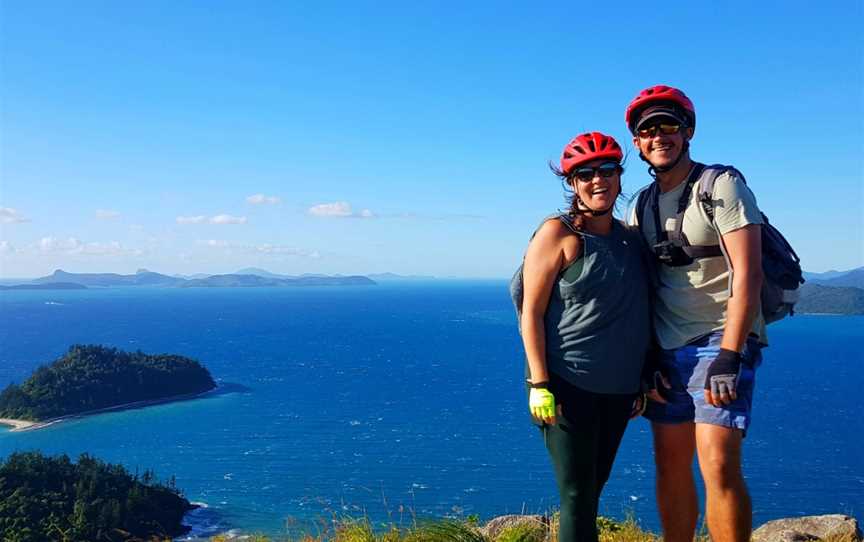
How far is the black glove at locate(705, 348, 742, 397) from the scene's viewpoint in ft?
9.52

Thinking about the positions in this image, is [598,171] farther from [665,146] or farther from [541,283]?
[541,283]

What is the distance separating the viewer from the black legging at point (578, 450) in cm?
310

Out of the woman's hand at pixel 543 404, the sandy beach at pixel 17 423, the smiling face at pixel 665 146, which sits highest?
the smiling face at pixel 665 146

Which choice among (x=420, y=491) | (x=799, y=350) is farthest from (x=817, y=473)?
(x=799, y=350)

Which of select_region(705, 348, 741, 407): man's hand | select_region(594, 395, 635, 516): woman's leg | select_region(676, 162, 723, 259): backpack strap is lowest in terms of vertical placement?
select_region(594, 395, 635, 516): woman's leg

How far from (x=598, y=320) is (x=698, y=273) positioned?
0.55 m

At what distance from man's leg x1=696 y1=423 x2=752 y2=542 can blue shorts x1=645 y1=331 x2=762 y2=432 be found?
6 cm

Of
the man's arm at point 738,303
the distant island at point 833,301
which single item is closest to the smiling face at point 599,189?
the man's arm at point 738,303

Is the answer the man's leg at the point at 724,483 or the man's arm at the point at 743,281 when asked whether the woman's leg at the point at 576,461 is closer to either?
the man's leg at the point at 724,483

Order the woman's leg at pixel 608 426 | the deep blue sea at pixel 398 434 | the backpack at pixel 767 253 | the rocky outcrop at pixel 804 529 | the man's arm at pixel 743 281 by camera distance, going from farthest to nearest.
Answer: the deep blue sea at pixel 398 434 → the rocky outcrop at pixel 804 529 → the woman's leg at pixel 608 426 → the backpack at pixel 767 253 → the man's arm at pixel 743 281

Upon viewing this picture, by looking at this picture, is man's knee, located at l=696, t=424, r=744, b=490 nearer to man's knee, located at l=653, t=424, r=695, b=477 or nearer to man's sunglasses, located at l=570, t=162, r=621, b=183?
man's knee, located at l=653, t=424, r=695, b=477

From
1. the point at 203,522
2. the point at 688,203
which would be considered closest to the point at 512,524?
the point at 688,203

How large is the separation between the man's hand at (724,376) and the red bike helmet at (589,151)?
3.51ft

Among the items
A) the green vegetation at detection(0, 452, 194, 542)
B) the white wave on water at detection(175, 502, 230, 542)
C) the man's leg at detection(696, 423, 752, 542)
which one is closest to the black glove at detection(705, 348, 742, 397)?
the man's leg at detection(696, 423, 752, 542)
